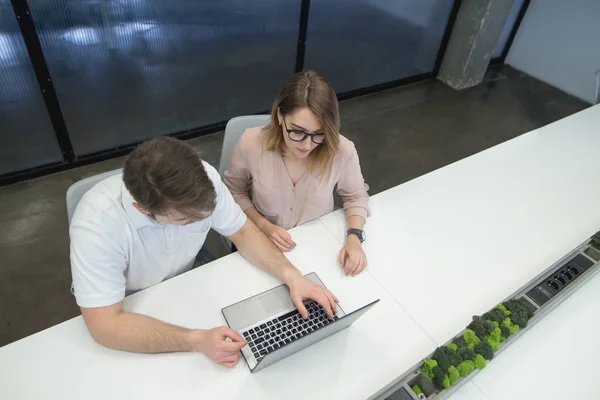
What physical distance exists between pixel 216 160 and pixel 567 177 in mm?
2148

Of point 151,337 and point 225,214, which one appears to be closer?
point 151,337

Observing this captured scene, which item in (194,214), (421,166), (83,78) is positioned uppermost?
(194,214)

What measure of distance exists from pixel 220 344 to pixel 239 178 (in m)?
0.72

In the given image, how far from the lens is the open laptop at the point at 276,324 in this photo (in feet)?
3.39

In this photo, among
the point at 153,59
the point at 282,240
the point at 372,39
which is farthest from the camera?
the point at 372,39

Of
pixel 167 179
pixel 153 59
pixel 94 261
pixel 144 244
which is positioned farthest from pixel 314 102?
pixel 153 59

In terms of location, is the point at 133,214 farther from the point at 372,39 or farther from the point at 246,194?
the point at 372,39

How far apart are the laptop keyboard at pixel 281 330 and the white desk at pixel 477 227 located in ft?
0.97

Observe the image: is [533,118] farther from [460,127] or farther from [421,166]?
[421,166]

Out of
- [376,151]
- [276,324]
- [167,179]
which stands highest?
[167,179]

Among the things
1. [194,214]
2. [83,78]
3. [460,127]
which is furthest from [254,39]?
[194,214]

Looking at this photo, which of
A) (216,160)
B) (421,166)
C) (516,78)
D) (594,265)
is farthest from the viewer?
(516,78)

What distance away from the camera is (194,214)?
3.14 ft

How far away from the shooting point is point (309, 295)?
1.17m
